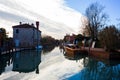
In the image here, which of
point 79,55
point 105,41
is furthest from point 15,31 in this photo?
point 105,41

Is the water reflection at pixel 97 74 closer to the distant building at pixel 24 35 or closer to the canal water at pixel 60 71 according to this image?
the canal water at pixel 60 71

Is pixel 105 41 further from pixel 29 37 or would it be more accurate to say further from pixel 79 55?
pixel 29 37

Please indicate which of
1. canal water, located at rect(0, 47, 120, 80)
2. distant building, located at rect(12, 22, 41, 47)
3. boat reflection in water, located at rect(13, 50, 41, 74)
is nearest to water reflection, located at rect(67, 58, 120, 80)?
canal water, located at rect(0, 47, 120, 80)

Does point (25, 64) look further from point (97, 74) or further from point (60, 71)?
point (97, 74)

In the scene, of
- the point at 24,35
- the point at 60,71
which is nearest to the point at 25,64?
the point at 60,71

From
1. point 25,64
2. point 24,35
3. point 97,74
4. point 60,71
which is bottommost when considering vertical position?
point 97,74

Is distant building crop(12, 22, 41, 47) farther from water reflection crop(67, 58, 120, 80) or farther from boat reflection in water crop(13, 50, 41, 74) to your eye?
water reflection crop(67, 58, 120, 80)

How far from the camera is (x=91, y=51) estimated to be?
139ft

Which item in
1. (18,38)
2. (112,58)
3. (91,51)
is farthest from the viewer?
(18,38)

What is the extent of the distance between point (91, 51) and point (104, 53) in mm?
7913

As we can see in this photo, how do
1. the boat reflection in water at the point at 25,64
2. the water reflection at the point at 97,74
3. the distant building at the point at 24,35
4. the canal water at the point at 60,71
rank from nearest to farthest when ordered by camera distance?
1. the water reflection at the point at 97,74
2. the canal water at the point at 60,71
3. the boat reflection in water at the point at 25,64
4. the distant building at the point at 24,35

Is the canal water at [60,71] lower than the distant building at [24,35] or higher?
lower

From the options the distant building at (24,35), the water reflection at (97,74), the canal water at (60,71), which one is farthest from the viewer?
the distant building at (24,35)

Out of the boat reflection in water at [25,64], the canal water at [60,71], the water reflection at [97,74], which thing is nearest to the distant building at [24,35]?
the canal water at [60,71]
